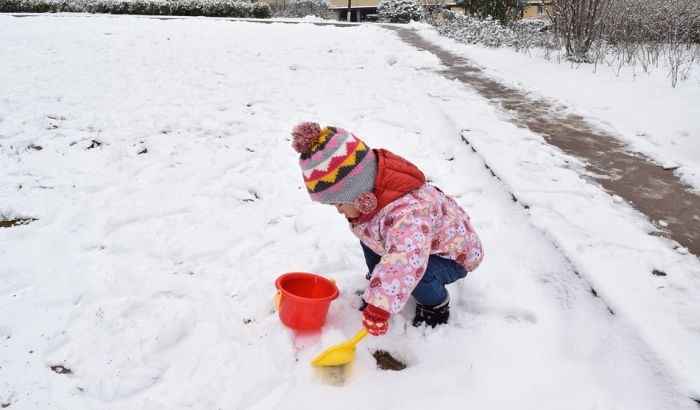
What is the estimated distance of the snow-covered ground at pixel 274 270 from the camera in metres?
1.52

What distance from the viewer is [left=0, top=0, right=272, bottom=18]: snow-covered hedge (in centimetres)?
1228

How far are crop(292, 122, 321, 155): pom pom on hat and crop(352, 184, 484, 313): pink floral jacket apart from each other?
0.35 meters

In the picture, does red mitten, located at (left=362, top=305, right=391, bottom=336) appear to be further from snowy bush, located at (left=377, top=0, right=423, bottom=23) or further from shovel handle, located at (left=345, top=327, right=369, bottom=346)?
snowy bush, located at (left=377, top=0, right=423, bottom=23)

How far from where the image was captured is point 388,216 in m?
1.61

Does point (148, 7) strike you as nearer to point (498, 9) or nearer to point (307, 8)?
point (498, 9)

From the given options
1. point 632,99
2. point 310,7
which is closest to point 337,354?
point 632,99

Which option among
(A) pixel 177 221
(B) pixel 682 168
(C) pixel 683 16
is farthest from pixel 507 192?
(C) pixel 683 16

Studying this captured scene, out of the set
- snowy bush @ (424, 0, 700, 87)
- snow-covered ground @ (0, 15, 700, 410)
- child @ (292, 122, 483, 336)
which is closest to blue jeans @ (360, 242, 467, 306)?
child @ (292, 122, 483, 336)

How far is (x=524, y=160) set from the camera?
310 centimetres

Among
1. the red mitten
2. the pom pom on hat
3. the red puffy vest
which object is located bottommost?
the red mitten

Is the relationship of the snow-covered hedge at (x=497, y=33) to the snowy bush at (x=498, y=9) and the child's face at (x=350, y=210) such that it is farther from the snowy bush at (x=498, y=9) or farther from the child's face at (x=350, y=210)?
the child's face at (x=350, y=210)

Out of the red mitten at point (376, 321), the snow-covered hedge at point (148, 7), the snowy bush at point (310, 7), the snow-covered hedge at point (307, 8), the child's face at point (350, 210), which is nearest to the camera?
the red mitten at point (376, 321)

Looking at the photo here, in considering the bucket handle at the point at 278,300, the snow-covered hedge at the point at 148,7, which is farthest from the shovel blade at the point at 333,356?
the snow-covered hedge at the point at 148,7

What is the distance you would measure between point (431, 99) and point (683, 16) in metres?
5.38
